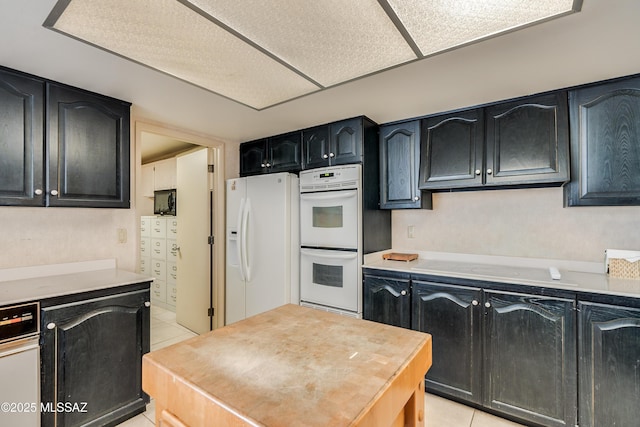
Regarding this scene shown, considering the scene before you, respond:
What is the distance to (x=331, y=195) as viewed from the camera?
9.20 feet

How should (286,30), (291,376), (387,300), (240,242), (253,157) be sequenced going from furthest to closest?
(253,157), (240,242), (387,300), (286,30), (291,376)

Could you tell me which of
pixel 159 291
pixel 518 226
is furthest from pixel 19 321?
pixel 518 226

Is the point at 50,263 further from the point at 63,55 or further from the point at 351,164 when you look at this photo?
the point at 351,164

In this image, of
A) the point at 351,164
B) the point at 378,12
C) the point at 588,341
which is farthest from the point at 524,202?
the point at 378,12

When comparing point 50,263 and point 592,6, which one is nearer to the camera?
point 592,6

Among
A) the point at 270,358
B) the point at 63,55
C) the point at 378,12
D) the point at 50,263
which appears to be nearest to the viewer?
the point at 270,358

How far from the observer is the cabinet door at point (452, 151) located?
2471mm

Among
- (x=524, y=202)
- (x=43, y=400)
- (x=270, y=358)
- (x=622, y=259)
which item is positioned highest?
(x=524, y=202)

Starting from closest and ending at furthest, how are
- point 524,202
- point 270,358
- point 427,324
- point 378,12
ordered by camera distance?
point 270,358, point 378,12, point 427,324, point 524,202

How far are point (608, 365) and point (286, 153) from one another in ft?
9.70

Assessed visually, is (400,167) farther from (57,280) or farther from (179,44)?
(57,280)

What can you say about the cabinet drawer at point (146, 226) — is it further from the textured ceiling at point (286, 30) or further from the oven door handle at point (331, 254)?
the textured ceiling at point (286, 30)

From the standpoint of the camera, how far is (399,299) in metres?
2.49

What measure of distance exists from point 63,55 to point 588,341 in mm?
3465
